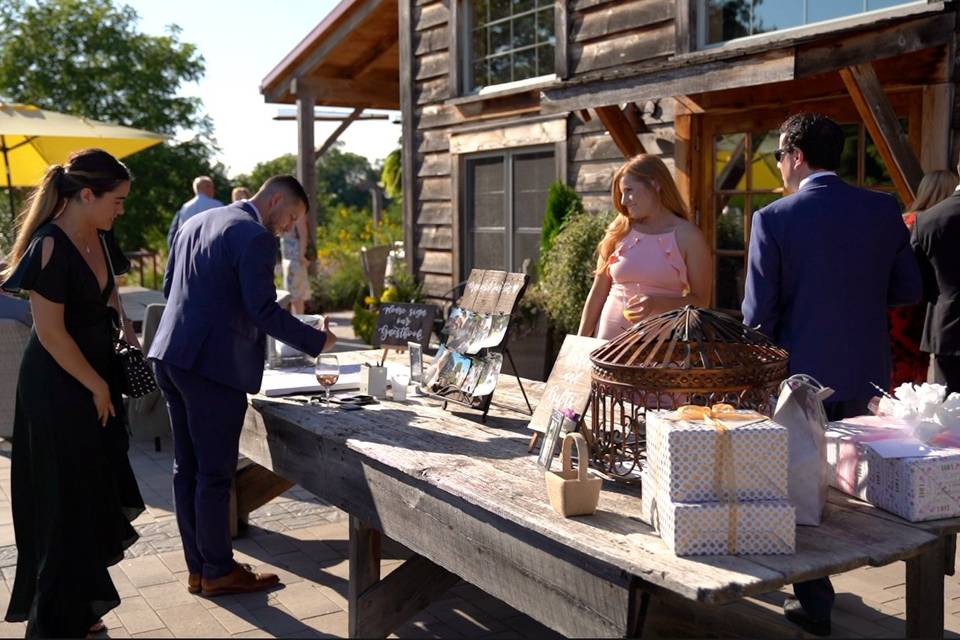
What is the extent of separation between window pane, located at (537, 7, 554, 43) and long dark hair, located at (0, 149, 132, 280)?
572 centimetres

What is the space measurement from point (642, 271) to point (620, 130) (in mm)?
3517

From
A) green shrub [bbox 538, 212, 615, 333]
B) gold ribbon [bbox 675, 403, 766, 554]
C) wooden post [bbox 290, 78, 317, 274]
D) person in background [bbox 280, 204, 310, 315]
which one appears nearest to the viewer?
gold ribbon [bbox 675, 403, 766, 554]

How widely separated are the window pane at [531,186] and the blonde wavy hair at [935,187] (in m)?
4.46

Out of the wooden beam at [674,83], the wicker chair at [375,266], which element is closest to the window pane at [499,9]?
the wooden beam at [674,83]

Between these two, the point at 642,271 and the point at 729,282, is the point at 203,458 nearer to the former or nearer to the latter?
the point at 642,271

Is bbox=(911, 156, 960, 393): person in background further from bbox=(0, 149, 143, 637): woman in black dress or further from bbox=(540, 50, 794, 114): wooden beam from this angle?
bbox=(0, 149, 143, 637): woman in black dress

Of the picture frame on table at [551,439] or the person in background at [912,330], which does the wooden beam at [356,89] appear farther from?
the picture frame on table at [551,439]

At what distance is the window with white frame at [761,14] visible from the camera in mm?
5961

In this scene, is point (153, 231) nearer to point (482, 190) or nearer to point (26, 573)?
point (482, 190)

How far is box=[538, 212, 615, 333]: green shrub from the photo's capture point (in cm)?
719

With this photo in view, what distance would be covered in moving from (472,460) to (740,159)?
4.44 metres

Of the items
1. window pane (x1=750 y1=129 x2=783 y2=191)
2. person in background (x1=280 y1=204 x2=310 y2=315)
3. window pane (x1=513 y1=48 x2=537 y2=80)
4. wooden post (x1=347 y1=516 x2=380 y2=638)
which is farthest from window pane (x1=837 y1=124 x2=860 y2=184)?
person in background (x1=280 y1=204 x2=310 y2=315)

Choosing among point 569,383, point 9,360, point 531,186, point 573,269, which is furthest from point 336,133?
point 569,383

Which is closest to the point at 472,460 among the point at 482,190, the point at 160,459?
the point at 160,459
